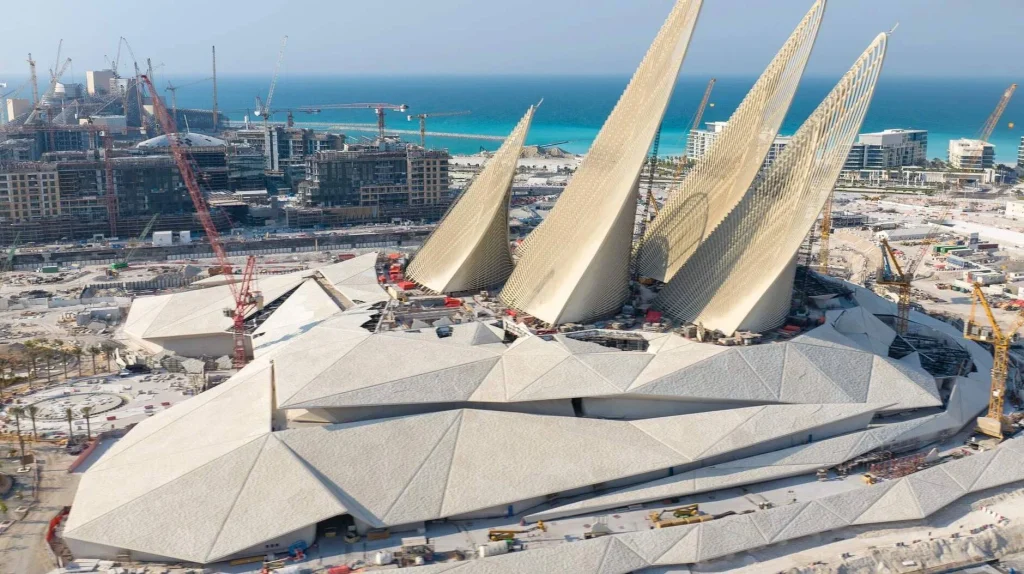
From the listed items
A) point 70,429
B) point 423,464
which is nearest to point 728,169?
point 423,464

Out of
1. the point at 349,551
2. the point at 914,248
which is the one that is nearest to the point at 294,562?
the point at 349,551

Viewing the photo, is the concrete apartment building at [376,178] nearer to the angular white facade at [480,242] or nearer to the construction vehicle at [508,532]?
the angular white facade at [480,242]

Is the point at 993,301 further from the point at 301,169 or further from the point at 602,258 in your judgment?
the point at 301,169

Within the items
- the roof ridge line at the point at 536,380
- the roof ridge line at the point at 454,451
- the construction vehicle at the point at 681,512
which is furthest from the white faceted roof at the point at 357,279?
the construction vehicle at the point at 681,512

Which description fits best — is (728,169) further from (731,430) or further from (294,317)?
(294,317)

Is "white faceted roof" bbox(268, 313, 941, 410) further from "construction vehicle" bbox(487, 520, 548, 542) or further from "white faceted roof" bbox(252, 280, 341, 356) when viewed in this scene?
"white faceted roof" bbox(252, 280, 341, 356)

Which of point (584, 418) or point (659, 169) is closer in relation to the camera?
point (584, 418)
